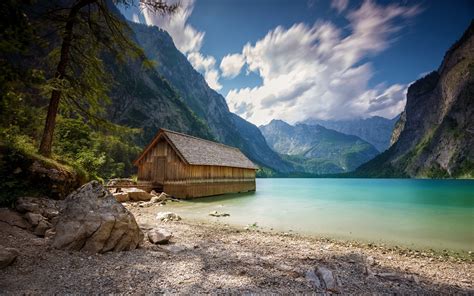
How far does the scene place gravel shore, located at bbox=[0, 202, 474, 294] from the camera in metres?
5.10

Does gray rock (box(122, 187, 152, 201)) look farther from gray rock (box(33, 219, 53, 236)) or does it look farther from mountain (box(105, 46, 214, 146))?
mountain (box(105, 46, 214, 146))

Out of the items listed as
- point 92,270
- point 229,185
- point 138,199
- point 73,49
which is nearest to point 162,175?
point 138,199

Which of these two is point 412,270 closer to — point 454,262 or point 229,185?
point 454,262

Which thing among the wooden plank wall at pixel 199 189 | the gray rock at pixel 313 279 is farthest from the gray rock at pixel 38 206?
A: the wooden plank wall at pixel 199 189

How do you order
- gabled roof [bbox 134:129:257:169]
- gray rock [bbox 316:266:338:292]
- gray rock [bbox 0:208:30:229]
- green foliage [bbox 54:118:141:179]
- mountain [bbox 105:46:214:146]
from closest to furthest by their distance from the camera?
1. gray rock [bbox 316:266:338:292]
2. gray rock [bbox 0:208:30:229]
3. green foliage [bbox 54:118:141:179]
4. gabled roof [bbox 134:129:257:169]
5. mountain [bbox 105:46:214:146]

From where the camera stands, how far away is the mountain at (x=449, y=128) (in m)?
133

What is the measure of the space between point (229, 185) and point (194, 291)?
2996 cm

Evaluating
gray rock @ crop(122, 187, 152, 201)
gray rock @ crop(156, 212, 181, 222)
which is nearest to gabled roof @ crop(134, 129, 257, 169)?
gray rock @ crop(122, 187, 152, 201)

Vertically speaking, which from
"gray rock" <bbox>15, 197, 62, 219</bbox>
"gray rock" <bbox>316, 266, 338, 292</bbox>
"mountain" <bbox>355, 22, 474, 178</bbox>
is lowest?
"gray rock" <bbox>316, 266, 338, 292</bbox>

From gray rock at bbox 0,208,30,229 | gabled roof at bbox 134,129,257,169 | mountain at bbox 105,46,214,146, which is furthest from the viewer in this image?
mountain at bbox 105,46,214,146

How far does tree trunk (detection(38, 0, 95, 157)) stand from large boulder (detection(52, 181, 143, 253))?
18.6 ft

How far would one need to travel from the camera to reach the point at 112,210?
23.9 feet

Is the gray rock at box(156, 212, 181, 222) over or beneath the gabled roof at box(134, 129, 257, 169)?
beneath

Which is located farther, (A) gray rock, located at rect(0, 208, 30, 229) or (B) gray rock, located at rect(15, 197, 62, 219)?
(B) gray rock, located at rect(15, 197, 62, 219)
